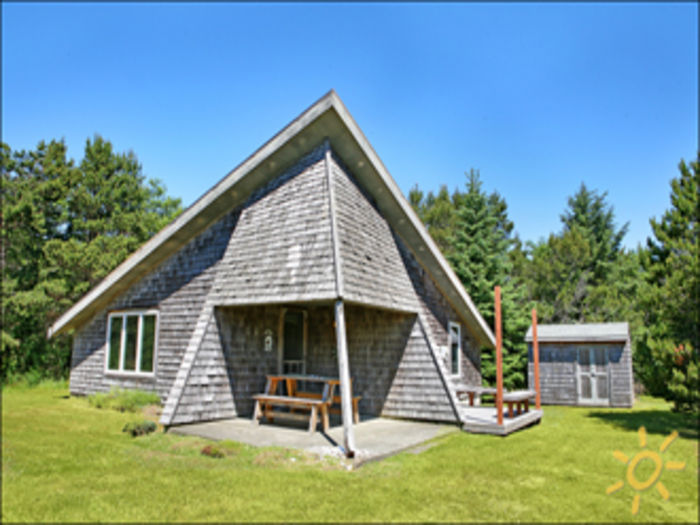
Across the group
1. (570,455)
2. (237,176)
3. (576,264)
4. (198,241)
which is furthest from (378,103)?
(576,264)

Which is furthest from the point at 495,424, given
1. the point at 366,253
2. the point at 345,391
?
the point at 366,253

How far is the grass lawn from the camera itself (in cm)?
260

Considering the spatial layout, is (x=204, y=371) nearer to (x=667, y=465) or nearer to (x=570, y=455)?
(x=570, y=455)

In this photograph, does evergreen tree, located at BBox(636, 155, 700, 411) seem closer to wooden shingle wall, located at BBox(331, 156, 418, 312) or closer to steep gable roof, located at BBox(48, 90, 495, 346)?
wooden shingle wall, located at BBox(331, 156, 418, 312)

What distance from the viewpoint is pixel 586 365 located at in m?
14.5

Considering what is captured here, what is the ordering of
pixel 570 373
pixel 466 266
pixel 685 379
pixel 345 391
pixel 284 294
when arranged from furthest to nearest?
pixel 466 266, pixel 570 373, pixel 284 294, pixel 685 379, pixel 345 391

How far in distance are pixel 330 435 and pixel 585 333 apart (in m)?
9.97

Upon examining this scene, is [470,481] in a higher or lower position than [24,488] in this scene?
lower

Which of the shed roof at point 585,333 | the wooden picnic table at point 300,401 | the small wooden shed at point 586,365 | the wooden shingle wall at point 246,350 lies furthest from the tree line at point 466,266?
the wooden picnic table at point 300,401

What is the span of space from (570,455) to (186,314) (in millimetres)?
8075

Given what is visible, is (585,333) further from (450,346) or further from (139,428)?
(139,428)

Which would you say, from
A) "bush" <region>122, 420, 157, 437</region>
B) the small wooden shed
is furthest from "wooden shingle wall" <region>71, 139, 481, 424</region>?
the small wooden shed

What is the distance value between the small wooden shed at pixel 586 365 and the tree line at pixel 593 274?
40.3 inches

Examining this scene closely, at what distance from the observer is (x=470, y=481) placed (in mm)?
5363
